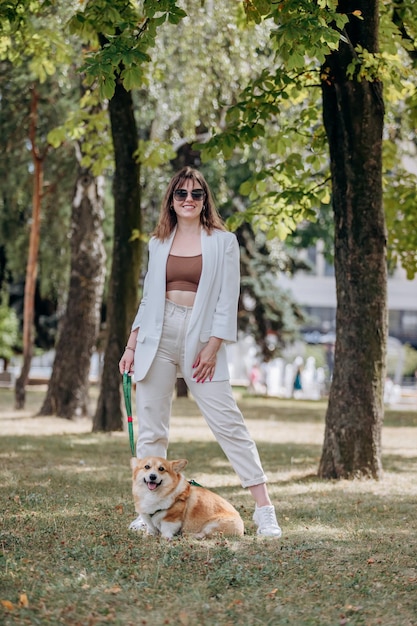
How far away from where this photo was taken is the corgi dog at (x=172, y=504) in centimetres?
556

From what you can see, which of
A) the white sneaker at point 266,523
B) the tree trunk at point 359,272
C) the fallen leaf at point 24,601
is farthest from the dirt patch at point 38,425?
the fallen leaf at point 24,601

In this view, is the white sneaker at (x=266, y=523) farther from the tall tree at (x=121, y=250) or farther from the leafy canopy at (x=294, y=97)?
the tall tree at (x=121, y=250)

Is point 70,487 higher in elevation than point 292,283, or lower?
lower

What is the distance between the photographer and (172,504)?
561 cm

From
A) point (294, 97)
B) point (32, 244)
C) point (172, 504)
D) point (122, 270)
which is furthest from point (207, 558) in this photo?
point (32, 244)

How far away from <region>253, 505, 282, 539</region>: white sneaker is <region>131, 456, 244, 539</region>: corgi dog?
24 cm

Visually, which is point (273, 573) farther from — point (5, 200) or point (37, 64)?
point (5, 200)

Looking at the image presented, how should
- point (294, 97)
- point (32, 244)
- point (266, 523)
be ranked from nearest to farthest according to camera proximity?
point (266, 523)
point (294, 97)
point (32, 244)

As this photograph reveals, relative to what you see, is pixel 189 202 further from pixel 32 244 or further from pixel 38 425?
pixel 32 244

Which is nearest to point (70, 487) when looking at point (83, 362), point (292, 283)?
point (83, 362)

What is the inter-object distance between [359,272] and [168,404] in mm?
3590

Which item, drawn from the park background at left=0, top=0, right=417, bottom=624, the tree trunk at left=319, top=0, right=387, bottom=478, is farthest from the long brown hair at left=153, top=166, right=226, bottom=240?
the tree trunk at left=319, top=0, right=387, bottom=478

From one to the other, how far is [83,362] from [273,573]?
11.1 metres

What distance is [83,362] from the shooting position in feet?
51.5
